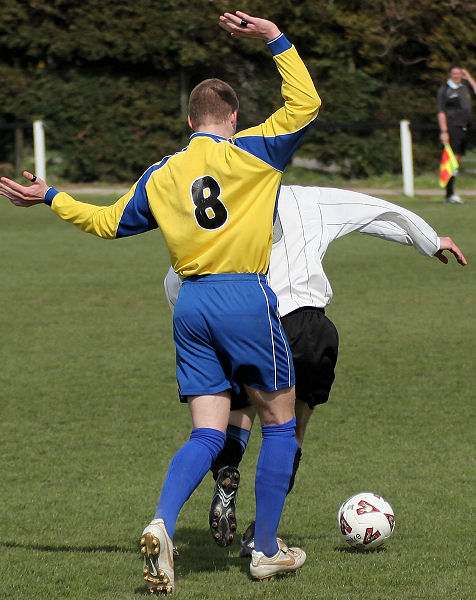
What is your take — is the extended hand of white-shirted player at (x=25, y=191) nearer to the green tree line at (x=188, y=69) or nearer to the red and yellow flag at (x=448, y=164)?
the red and yellow flag at (x=448, y=164)

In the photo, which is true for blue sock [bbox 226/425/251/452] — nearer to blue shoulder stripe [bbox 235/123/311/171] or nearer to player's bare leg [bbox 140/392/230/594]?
player's bare leg [bbox 140/392/230/594]

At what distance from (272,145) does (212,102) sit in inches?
12.8

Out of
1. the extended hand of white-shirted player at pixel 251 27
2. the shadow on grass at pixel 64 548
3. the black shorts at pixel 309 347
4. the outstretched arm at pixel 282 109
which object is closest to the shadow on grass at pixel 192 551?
the shadow on grass at pixel 64 548

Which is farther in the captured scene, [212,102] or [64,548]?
[64,548]

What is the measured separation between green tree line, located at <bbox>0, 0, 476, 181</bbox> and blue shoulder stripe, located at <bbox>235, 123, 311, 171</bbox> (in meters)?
20.3

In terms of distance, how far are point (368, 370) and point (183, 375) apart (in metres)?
5.13

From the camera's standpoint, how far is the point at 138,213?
4605mm

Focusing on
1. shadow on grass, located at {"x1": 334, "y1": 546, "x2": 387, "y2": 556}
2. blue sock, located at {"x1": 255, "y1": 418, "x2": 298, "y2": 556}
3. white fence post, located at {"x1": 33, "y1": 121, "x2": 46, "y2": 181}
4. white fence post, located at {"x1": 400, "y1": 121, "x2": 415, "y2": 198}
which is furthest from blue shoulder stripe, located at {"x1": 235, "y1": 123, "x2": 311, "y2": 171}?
white fence post, located at {"x1": 33, "y1": 121, "x2": 46, "y2": 181}

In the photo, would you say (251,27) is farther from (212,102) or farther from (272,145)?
(272,145)

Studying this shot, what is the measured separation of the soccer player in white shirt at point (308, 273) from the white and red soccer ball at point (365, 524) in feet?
1.08

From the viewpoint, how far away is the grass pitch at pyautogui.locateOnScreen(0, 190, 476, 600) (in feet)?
15.1

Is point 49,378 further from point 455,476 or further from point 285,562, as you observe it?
point 285,562

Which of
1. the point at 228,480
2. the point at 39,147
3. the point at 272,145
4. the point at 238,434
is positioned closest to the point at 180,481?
the point at 228,480

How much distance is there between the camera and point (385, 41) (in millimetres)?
24656
